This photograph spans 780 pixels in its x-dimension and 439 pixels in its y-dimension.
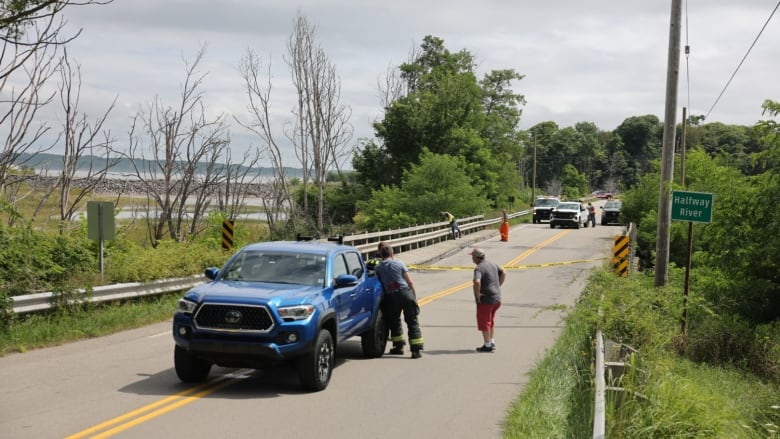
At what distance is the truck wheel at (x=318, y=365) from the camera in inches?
360

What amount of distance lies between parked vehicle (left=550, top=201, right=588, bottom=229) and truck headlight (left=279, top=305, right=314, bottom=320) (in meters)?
46.7

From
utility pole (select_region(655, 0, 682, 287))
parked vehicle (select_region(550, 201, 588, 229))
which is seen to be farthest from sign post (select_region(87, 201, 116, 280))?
parked vehicle (select_region(550, 201, 588, 229))

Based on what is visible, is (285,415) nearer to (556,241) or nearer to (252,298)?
(252,298)

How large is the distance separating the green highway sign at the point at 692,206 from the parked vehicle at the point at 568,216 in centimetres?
3950

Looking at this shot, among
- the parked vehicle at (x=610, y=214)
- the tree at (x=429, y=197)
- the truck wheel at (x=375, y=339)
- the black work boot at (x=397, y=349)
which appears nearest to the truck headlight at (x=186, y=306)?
the truck wheel at (x=375, y=339)

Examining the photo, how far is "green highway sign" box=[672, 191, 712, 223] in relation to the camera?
1475 cm

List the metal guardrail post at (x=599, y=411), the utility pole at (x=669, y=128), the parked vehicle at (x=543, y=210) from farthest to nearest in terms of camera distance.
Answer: the parked vehicle at (x=543, y=210), the utility pole at (x=669, y=128), the metal guardrail post at (x=599, y=411)

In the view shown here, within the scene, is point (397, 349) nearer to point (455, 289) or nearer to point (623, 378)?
point (623, 378)

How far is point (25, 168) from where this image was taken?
19.3m

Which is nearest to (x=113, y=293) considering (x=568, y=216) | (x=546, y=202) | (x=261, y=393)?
(x=261, y=393)

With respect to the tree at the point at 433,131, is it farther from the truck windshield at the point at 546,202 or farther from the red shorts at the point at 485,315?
the red shorts at the point at 485,315

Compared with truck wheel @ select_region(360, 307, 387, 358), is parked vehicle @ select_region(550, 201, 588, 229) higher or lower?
lower

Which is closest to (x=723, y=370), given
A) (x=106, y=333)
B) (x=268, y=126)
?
(x=106, y=333)

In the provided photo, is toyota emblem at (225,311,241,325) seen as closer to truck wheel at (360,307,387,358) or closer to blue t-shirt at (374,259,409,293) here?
truck wheel at (360,307,387,358)
